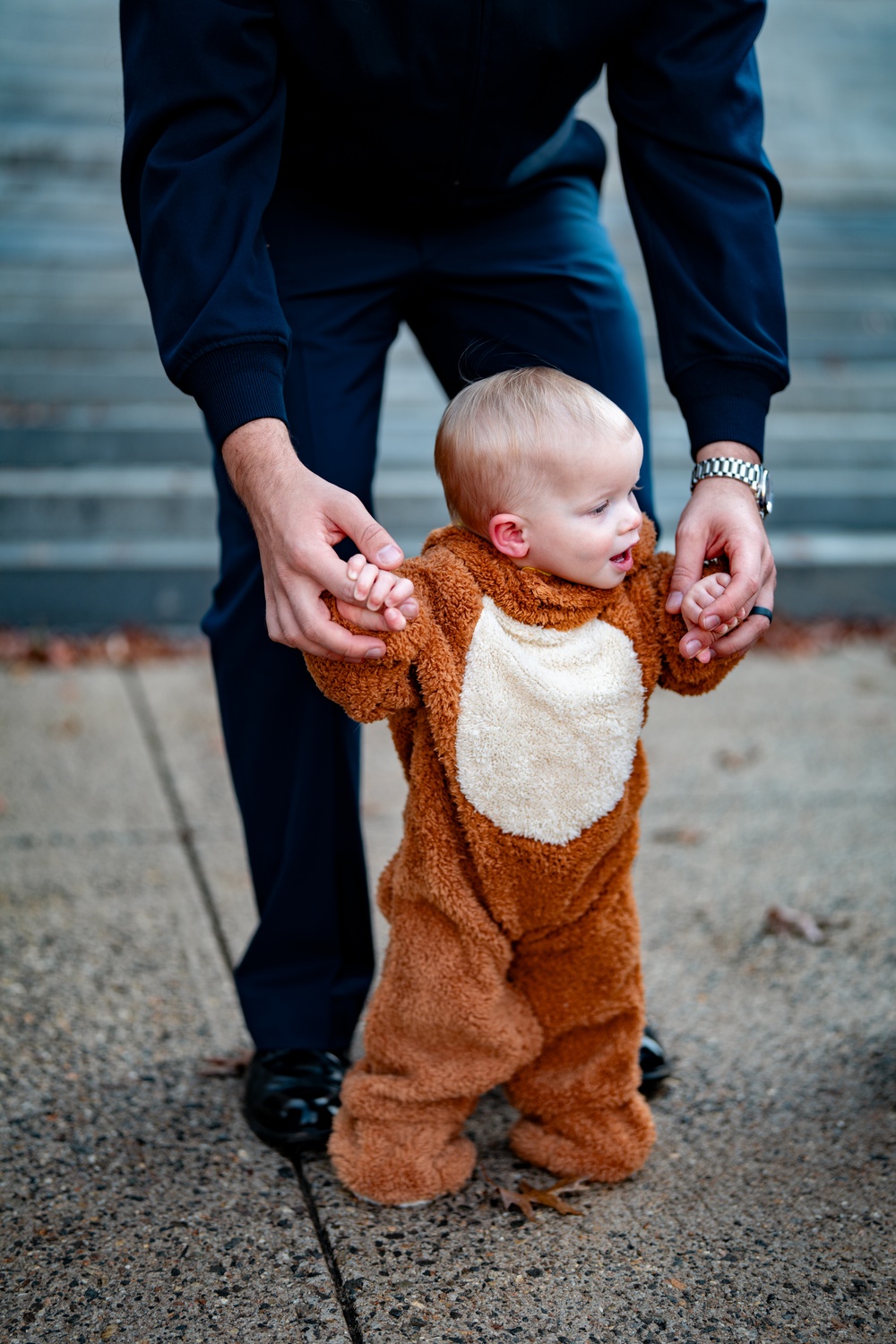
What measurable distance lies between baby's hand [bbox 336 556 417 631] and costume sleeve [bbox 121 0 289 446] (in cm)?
30

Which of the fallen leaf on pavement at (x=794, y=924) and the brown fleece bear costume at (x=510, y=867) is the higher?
the brown fleece bear costume at (x=510, y=867)

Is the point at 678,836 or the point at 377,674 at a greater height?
the point at 377,674

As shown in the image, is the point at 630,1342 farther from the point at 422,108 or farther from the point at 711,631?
the point at 422,108

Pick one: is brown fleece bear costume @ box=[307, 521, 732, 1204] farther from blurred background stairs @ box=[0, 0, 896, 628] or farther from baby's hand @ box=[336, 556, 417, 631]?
blurred background stairs @ box=[0, 0, 896, 628]

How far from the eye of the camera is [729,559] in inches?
66.0

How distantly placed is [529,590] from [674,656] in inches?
9.6

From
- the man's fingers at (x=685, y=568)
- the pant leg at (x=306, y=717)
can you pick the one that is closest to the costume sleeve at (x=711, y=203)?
the man's fingers at (x=685, y=568)

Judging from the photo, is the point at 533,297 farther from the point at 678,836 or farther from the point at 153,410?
the point at 153,410

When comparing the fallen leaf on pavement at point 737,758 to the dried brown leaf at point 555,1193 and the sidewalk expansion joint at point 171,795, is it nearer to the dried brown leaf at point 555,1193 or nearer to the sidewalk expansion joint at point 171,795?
the sidewalk expansion joint at point 171,795

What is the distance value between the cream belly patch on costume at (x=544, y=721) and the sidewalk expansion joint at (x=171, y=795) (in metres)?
1.10

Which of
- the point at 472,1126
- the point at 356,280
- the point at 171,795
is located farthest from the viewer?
the point at 171,795

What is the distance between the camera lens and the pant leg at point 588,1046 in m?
1.81

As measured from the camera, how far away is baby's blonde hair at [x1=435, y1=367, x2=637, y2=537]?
5.24ft

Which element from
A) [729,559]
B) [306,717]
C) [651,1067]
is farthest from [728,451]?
[651,1067]
